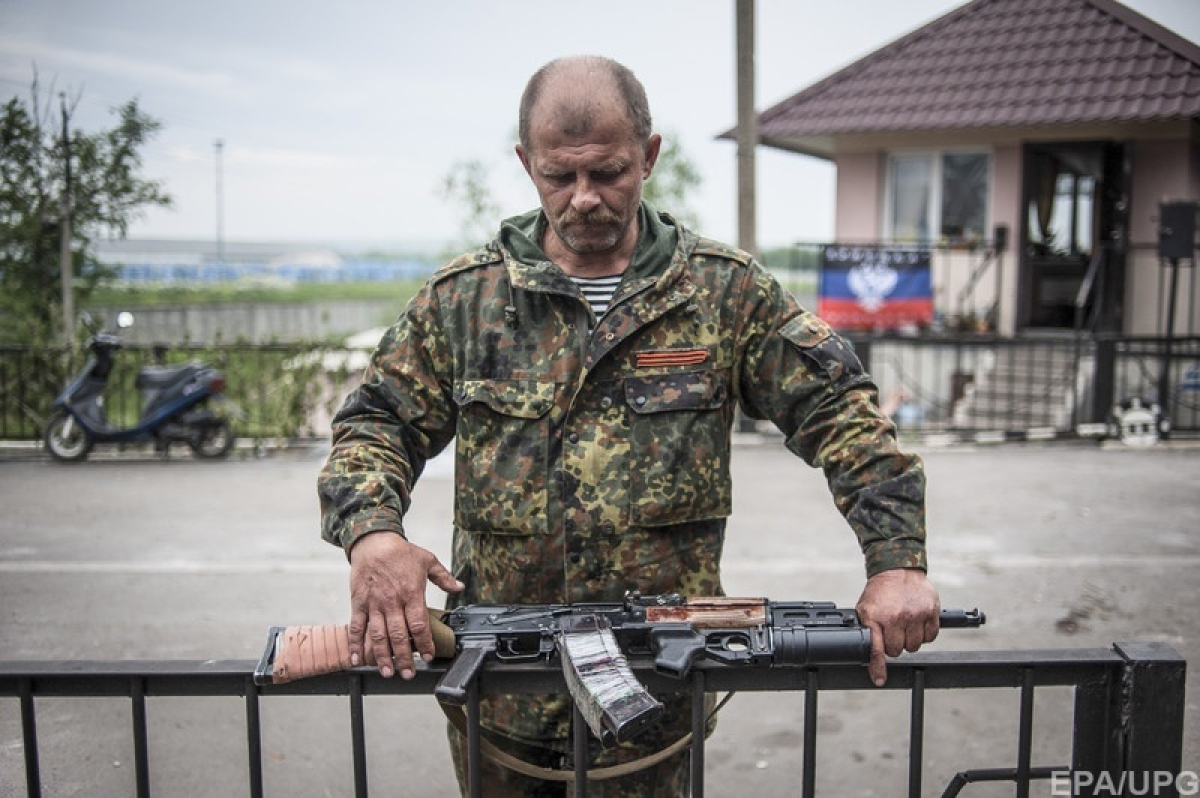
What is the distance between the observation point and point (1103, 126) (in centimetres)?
1303

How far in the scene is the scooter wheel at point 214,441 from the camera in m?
9.66

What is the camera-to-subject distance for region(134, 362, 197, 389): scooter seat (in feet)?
32.0

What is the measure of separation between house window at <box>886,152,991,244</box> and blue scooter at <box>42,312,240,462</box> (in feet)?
31.8

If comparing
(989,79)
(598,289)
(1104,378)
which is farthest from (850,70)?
(598,289)

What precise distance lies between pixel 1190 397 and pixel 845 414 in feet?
34.2

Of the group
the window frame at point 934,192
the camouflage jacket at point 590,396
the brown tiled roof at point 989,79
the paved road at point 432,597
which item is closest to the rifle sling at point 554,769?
the camouflage jacket at point 590,396

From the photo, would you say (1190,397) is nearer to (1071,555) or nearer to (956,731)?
(1071,555)

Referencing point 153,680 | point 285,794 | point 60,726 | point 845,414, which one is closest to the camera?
point 153,680

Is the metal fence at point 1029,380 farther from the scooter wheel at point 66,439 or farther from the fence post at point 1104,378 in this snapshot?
the scooter wheel at point 66,439

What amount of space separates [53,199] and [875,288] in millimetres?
9343

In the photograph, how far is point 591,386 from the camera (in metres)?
2.19

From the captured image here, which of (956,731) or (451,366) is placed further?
(956,731)

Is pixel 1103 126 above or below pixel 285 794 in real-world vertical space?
above

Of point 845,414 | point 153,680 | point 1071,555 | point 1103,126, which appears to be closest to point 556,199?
point 845,414
